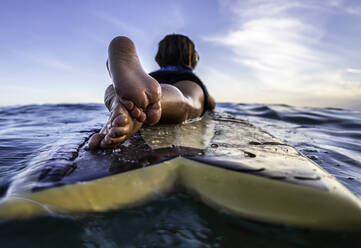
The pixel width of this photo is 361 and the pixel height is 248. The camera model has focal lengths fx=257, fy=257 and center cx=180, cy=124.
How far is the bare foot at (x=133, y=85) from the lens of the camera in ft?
3.89

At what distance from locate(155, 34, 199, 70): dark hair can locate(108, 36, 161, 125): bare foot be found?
49.5 inches

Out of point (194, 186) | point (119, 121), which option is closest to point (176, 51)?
point (119, 121)

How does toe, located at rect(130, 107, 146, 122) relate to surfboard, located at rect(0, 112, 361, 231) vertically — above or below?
above

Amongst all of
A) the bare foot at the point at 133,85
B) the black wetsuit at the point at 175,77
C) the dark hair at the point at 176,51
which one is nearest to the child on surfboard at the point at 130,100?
the bare foot at the point at 133,85

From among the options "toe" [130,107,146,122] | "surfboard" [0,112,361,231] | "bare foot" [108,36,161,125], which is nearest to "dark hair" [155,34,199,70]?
"bare foot" [108,36,161,125]

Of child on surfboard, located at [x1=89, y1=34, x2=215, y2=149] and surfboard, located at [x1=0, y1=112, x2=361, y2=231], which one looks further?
child on surfboard, located at [x1=89, y1=34, x2=215, y2=149]

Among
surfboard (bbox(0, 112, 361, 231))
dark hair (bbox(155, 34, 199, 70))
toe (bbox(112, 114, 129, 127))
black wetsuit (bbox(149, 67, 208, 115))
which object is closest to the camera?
surfboard (bbox(0, 112, 361, 231))

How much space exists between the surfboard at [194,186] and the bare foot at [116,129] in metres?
0.06

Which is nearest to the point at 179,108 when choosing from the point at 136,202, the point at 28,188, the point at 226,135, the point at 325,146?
the point at 226,135

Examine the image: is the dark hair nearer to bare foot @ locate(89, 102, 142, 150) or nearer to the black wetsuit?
the black wetsuit

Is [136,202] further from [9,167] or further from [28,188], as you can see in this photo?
[9,167]

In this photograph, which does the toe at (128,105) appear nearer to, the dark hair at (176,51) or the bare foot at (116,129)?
A: the bare foot at (116,129)

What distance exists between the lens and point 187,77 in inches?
94.7

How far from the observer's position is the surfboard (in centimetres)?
77
